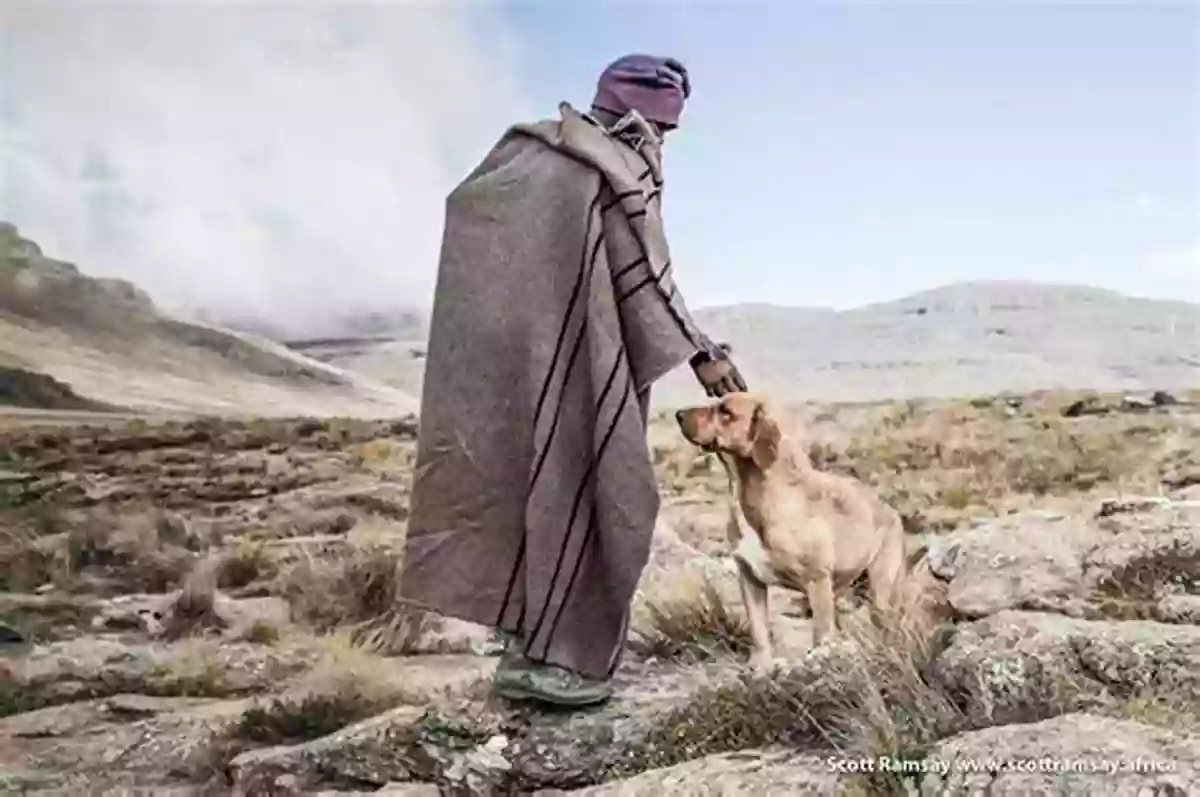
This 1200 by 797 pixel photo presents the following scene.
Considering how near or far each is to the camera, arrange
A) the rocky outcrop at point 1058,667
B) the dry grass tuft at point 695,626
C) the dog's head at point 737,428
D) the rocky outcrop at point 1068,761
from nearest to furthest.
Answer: the rocky outcrop at point 1068,761 → the rocky outcrop at point 1058,667 → the dog's head at point 737,428 → the dry grass tuft at point 695,626

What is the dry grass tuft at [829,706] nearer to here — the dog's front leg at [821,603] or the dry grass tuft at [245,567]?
the dog's front leg at [821,603]

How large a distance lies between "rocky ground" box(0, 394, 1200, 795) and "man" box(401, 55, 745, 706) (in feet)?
0.73

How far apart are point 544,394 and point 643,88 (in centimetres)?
52

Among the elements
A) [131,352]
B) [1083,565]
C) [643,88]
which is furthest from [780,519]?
[131,352]

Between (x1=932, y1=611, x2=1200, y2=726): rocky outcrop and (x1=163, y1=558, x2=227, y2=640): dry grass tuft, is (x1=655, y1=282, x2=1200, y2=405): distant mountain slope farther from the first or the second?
(x1=163, y1=558, x2=227, y2=640): dry grass tuft

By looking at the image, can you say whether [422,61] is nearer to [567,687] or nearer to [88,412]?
[88,412]

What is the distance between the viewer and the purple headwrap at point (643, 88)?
7.57ft

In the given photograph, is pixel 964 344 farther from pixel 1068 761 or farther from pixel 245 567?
pixel 245 567

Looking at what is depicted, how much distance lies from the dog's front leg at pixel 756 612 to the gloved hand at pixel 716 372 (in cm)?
27

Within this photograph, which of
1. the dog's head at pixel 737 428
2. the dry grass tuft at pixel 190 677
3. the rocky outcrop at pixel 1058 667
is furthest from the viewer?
the dry grass tuft at pixel 190 677

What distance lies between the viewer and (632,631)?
249 centimetres

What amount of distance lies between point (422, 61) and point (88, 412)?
0.89m

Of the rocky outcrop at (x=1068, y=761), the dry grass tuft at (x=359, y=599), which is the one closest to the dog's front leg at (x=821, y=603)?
the rocky outcrop at (x=1068, y=761)

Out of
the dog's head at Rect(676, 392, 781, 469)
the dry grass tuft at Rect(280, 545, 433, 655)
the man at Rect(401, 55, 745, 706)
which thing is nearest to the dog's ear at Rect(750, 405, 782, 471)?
the dog's head at Rect(676, 392, 781, 469)
